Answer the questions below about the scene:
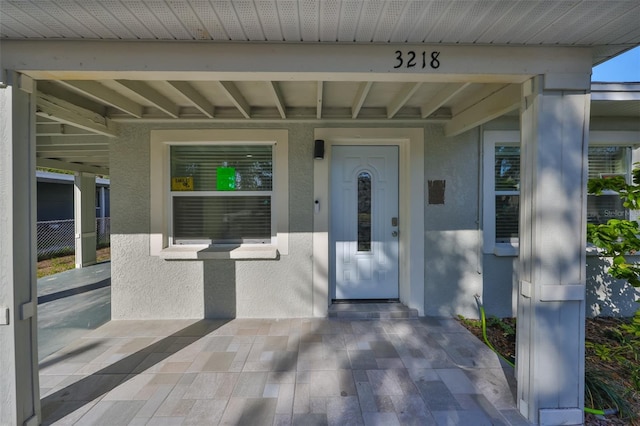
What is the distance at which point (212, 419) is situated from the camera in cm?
209

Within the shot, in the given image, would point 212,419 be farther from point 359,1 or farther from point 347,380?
point 359,1

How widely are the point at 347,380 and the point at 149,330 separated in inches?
99.2

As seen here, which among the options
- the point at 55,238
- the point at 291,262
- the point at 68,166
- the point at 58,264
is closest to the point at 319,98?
the point at 291,262

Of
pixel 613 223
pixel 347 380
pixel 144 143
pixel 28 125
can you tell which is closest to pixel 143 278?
pixel 144 143

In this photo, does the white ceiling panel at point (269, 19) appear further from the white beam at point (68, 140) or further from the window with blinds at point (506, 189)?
the white beam at point (68, 140)

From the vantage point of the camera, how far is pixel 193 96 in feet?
9.98

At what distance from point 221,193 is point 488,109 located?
3301mm

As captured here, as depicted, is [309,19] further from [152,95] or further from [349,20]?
[152,95]

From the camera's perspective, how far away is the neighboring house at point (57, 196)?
11.4 meters

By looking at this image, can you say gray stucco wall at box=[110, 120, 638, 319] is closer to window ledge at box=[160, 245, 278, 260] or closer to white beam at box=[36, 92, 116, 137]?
window ledge at box=[160, 245, 278, 260]

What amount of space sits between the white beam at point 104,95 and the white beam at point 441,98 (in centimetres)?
344

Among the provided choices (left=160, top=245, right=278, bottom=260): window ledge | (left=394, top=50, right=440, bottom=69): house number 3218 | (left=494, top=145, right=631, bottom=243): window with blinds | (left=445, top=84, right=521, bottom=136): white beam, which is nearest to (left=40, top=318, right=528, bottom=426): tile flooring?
(left=160, top=245, right=278, bottom=260): window ledge

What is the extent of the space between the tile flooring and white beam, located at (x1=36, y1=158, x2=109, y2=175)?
4706 mm

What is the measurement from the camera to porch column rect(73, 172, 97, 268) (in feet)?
24.3
